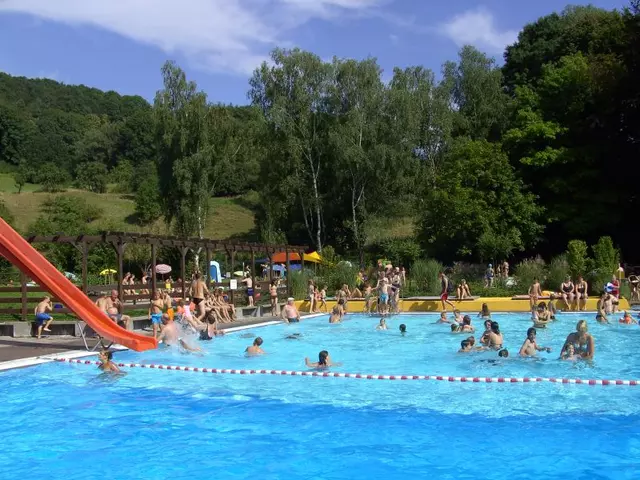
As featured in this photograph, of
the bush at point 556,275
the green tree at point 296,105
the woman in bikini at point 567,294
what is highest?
the green tree at point 296,105

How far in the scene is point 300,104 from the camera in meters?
39.8

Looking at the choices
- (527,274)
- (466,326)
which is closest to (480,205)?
(527,274)

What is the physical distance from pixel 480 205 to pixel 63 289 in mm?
24415

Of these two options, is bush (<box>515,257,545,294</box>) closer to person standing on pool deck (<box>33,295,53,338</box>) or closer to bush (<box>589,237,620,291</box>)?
bush (<box>589,237,620,291</box>)

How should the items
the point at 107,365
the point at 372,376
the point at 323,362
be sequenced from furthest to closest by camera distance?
the point at 323,362 < the point at 107,365 < the point at 372,376

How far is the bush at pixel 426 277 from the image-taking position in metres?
27.7

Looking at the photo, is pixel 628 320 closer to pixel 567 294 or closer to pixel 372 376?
pixel 567 294

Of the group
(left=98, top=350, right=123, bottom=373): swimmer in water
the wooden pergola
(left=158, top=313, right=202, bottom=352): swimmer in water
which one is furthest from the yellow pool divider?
(left=98, top=350, right=123, bottom=373): swimmer in water

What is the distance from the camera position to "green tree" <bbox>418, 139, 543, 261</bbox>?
3316 centimetres

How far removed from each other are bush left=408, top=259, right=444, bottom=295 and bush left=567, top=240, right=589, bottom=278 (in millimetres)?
5465

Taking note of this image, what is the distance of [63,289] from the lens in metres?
13.6

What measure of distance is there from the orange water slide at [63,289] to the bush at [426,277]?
16191 mm

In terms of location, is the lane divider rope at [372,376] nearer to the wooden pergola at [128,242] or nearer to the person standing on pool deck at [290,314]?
the wooden pergola at [128,242]

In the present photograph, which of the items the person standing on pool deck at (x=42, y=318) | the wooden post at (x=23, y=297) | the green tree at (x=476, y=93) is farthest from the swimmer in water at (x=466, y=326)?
the green tree at (x=476, y=93)
